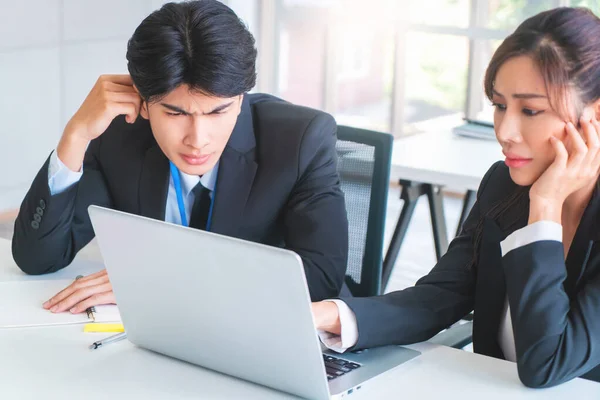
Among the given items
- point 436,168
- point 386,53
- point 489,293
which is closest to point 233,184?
point 489,293

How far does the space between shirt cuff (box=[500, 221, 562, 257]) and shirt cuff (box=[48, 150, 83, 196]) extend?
94 cm

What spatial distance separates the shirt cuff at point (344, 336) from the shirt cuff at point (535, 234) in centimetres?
29

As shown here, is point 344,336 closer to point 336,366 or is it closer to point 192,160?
point 336,366

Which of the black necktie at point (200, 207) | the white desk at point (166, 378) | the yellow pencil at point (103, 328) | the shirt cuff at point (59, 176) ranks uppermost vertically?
the shirt cuff at point (59, 176)

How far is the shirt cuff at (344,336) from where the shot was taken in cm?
160

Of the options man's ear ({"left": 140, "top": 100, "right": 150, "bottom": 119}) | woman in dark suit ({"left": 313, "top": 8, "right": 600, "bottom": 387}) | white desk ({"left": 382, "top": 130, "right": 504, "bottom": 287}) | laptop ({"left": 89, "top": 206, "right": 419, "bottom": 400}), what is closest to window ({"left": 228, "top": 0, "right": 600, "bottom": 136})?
white desk ({"left": 382, "top": 130, "right": 504, "bottom": 287})

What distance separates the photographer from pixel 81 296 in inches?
69.6

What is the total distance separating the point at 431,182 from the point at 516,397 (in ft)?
5.19

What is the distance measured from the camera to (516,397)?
4.76ft

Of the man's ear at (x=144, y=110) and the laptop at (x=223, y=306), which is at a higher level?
the man's ear at (x=144, y=110)

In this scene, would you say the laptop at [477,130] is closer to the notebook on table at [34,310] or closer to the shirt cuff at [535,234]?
the shirt cuff at [535,234]

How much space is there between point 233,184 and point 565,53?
772 mm

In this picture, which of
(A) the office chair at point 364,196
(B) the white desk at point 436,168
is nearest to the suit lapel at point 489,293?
(A) the office chair at point 364,196

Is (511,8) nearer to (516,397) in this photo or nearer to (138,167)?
(138,167)
